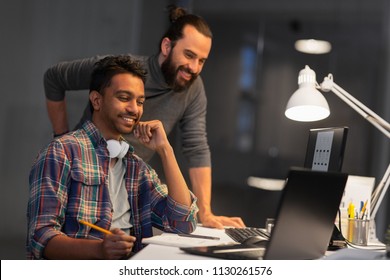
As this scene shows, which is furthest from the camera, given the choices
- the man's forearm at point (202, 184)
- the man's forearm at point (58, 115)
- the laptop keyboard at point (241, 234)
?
the man's forearm at point (202, 184)

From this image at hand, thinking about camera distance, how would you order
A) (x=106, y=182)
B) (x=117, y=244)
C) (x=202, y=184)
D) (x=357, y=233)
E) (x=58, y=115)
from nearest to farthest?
(x=117, y=244) < (x=106, y=182) < (x=357, y=233) < (x=58, y=115) < (x=202, y=184)

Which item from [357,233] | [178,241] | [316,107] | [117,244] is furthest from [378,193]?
[117,244]

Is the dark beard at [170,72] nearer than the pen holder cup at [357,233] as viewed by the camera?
No

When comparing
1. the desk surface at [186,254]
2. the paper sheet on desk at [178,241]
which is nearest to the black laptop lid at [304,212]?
the desk surface at [186,254]

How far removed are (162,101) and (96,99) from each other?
0.31 metres

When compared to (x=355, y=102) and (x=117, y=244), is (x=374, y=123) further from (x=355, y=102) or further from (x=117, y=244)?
(x=117, y=244)

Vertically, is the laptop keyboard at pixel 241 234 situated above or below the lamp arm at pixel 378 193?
below

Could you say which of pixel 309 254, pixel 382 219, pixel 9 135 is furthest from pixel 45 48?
pixel 382 219

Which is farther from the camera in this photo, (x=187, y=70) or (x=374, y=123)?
(x=187, y=70)

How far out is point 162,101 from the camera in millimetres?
2043

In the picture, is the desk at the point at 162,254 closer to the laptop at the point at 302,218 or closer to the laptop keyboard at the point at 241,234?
Result: the laptop at the point at 302,218

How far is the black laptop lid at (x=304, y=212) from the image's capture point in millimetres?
1158

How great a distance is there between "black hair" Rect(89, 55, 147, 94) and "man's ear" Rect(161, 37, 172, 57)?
0.19 meters

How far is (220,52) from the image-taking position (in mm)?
2234
